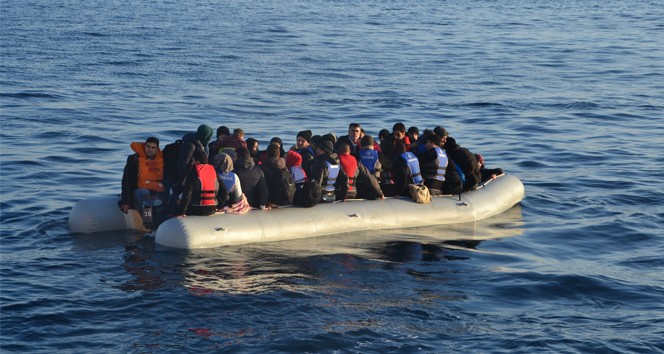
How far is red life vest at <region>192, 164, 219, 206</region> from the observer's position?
50.2 ft

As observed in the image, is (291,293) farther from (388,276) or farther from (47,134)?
(47,134)

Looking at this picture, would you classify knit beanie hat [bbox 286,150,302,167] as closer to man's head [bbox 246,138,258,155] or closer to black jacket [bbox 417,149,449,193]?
man's head [bbox 246,138,258,155]

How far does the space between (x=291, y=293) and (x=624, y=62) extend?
94.2 feet

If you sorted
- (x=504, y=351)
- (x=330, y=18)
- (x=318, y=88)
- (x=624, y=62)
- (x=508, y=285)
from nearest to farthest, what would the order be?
(x=504, y=351), (x=508, y=285), (x=318, y=88), (x=624, y=62), (x=330, y=18)

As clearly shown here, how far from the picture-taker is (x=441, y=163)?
57.9 feet

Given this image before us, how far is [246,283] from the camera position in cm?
1413

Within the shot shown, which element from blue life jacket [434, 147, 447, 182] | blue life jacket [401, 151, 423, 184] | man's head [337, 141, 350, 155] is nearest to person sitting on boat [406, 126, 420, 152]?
blue life jacket [434, 147, 447, 182]

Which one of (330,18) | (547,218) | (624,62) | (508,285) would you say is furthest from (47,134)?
(330,18)

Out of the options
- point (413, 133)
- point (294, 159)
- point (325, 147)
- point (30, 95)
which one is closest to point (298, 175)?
point (294, 159)

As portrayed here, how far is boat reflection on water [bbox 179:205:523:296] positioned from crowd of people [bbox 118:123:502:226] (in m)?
0.73

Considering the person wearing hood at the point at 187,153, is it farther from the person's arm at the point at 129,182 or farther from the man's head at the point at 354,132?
the man's head at the point at 354,132

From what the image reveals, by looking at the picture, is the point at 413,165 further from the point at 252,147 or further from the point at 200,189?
the point at 200,189

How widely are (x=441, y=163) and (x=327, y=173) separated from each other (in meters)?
2.21

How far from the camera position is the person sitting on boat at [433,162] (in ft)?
57.8
